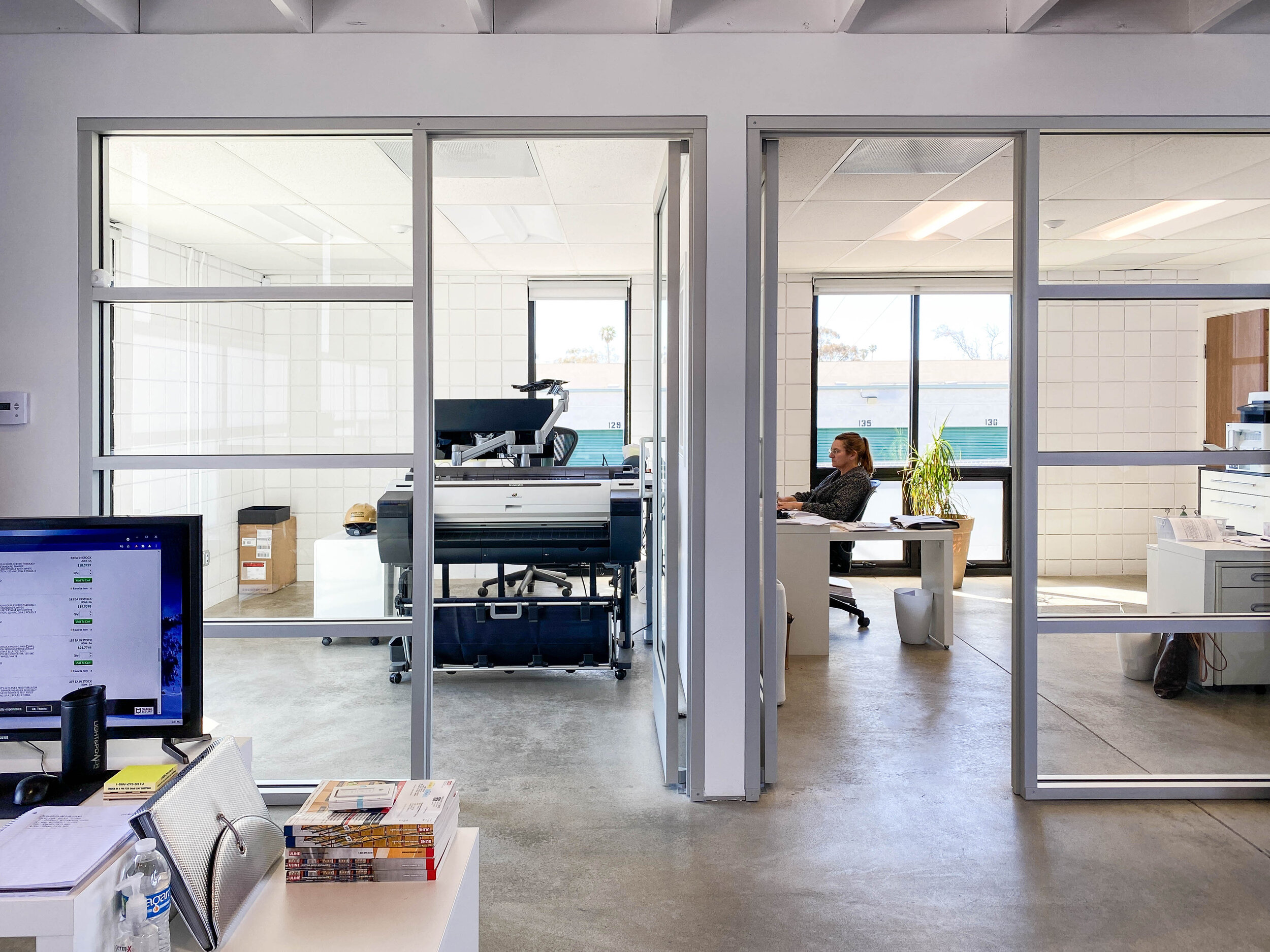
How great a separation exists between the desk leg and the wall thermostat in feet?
15.1

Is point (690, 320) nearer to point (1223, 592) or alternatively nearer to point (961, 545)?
point (1223, 592)

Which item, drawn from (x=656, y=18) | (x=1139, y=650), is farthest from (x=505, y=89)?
(x=1139, y=650)

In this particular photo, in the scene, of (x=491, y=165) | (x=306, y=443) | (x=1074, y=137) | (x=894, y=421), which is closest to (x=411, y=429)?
(x=306, y=443)

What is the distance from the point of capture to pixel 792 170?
14.5ft

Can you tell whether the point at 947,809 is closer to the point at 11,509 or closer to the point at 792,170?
the point at 792,170

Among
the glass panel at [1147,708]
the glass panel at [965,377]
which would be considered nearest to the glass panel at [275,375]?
the glass panel at [1147,708]

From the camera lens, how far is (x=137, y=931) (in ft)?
3.50

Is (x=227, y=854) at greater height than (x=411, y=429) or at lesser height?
lesser

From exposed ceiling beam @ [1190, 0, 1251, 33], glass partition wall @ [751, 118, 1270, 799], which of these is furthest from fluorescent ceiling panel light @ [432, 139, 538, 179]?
exposed ceiling beam @ [1190, 0, 1251, 33]

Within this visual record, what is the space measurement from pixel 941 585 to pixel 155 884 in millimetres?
4887

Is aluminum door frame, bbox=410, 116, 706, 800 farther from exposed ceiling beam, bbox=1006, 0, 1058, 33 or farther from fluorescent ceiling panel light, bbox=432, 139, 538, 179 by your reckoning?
exposed ceiling beam, bbox=1006, 0, 1058, 33

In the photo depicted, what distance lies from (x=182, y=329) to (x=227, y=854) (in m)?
2.32

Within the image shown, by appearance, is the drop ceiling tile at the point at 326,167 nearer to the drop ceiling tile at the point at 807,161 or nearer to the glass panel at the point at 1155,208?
the drop ceiling tile at the point at 807,161

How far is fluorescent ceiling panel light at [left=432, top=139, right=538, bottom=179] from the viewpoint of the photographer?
3.75m
